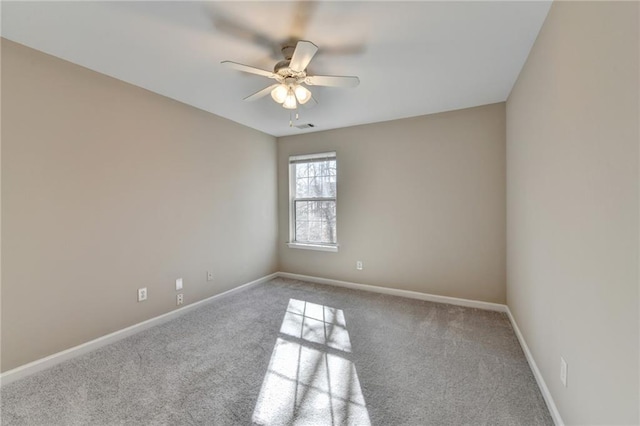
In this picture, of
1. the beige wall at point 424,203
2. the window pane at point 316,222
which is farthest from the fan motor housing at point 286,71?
the window pane at point 316,222

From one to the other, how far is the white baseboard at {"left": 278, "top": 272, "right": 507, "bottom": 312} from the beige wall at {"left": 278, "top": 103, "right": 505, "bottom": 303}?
0.20 feet

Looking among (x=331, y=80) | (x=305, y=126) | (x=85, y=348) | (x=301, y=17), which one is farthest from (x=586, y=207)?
(x=85, y=348)

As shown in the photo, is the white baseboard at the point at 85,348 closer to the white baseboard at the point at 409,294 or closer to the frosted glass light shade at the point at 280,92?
the white baseboard at the point at 409,294

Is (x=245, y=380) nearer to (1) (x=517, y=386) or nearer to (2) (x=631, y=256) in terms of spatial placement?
(1) (x=517, y=386)

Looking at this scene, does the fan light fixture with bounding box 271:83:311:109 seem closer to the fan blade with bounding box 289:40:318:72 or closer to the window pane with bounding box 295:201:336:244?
the fan blade with bounding box 289:40:318:72

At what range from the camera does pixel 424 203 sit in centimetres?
352

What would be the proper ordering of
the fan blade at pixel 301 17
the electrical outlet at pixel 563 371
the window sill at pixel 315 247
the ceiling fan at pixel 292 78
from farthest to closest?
the window sill at pixel 315 247 < the ceiling fan at pixel 292 78 < the fan blade at pixel 301 17 < the electrical outlet at pixel 563 371

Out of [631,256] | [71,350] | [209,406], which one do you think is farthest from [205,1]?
[71,350]

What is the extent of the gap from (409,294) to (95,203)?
3605 mm

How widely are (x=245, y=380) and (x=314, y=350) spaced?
625 millimetres

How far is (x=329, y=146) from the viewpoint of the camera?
415 cm

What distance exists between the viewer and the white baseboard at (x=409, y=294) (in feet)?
10.5

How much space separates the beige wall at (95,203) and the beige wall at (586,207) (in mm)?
3303

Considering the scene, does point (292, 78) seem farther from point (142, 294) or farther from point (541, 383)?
point (541, 383)
